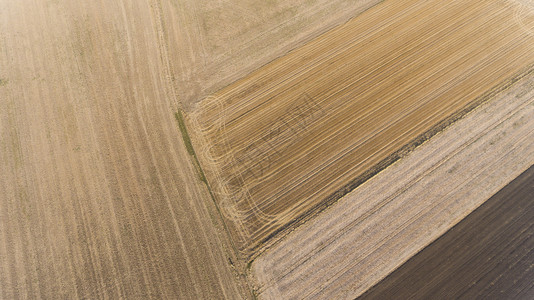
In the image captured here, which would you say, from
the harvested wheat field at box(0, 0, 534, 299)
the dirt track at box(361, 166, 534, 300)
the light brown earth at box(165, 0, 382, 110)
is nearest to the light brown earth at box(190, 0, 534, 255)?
the harvested wheat field at box(0, 0, 534, 299)

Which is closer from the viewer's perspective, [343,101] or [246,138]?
[246,138]

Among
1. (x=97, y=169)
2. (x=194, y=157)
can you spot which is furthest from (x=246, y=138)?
(x=97, y=169)

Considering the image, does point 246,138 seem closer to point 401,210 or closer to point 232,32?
point 232,32

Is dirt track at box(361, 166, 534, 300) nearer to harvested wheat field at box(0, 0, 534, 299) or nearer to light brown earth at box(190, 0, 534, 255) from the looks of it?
harvested wheat field at box(0, 0, 534, 299)

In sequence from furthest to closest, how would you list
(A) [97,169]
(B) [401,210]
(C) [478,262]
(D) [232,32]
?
(D) [232,32] < (A) [97,169] < (B) [401,210] < (C) [478,262]

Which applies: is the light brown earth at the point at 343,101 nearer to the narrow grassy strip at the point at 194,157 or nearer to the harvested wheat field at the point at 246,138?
the harvested wheat field at the point at 246,138

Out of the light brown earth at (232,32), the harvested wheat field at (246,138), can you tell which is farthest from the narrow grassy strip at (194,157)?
the light brown earth at (232,32)
